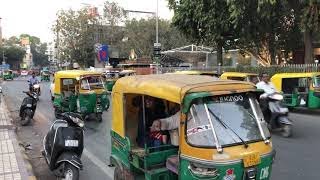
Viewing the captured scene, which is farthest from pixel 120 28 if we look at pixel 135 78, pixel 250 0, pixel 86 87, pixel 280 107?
pixel 135 78

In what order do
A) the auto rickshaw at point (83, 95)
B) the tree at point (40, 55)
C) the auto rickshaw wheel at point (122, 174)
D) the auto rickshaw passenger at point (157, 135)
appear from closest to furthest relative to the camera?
the auto rickshaw passenger at point (157, 135) < the auto rickshaw wheel at point (122, 174) < the auto rickshaw at point (83, 95) < the tree at point (40, 55)

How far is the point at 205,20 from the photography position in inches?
1104

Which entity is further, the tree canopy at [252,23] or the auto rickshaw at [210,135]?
the tree canopy at [252,23]

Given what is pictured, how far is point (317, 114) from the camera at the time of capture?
1741 cm

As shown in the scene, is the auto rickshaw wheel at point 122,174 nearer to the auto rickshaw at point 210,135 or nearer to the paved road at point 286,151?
the auto rickshaw at point 210,135

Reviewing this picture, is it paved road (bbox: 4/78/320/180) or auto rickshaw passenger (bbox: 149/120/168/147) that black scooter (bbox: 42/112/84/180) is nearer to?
paved road (bbox: 4/78/320/180)

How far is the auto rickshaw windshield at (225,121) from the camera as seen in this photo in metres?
5.29

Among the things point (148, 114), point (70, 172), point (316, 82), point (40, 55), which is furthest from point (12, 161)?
point (40, 55)

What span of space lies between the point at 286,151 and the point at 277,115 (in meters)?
2.17

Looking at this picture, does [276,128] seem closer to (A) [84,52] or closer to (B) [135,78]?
(B) [135,78]

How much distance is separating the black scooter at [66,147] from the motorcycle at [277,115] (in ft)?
19.0

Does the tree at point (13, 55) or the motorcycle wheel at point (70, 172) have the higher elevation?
the tree at point (13, 55)

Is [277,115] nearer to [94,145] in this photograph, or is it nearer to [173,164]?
[94,145]

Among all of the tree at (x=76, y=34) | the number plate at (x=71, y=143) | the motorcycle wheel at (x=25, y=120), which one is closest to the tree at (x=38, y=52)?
the tree at (x=76, y=34)
